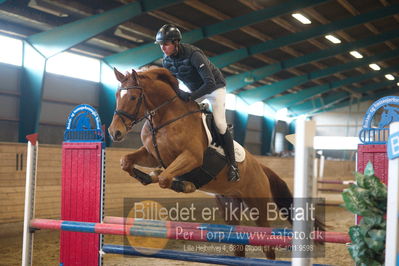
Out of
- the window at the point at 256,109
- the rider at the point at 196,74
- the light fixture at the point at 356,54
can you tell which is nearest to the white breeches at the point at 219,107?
the rider at the point at 196,74

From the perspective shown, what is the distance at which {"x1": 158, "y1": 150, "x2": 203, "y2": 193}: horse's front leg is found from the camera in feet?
8.54

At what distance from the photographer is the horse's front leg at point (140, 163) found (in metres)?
2.81

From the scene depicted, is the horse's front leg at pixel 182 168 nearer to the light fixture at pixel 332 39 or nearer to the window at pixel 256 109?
the light fixture at pixel 332 39

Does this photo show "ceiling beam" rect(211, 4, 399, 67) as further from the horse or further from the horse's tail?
the horse

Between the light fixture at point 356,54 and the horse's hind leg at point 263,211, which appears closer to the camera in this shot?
the horse's hind leg at point 263,211

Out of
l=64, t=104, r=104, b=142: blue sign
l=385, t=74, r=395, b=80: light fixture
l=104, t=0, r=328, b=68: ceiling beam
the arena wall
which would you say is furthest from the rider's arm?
l=385, t=74, r=395, b=80: light fixture

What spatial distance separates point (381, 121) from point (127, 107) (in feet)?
5.10

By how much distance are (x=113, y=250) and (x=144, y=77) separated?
112cm

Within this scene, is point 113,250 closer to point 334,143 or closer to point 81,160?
point 81,160

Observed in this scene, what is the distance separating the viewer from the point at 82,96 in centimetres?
936

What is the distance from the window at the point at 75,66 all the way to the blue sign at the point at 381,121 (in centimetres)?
716

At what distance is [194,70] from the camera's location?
117 inches

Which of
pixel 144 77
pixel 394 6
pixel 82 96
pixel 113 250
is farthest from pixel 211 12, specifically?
pixel 113 250

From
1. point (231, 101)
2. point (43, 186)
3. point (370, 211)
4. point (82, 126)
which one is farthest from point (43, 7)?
point (231, 101)
